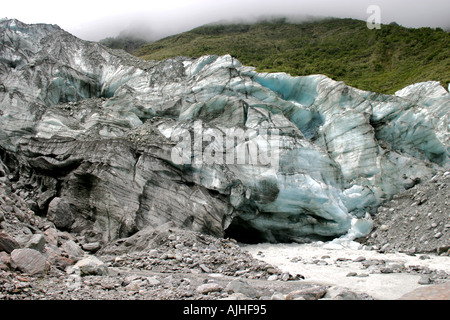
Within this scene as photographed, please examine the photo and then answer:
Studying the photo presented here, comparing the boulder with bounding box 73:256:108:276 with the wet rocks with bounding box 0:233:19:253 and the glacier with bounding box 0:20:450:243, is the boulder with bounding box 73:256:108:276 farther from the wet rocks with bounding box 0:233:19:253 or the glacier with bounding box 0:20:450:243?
the glacier with bounding box 0:20:450:243

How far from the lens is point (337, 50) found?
45188 mm

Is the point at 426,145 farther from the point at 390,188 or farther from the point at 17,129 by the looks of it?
the point at 17,129

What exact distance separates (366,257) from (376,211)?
549cm

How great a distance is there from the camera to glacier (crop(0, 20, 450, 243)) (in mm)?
12898

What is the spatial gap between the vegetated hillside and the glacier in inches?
551

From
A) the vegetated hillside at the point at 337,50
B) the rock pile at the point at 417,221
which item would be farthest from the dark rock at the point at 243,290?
the vegetated hillside at the point at 337,50

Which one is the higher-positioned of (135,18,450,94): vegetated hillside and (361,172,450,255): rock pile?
(135,18,450,94): vegetated hillside

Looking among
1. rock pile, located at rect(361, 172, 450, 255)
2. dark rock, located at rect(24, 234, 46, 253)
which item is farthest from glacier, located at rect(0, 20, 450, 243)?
dark rock, located at rect(24, 234, 46, 253)

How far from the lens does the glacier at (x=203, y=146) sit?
12.9 m

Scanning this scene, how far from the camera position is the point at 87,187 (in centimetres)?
1283

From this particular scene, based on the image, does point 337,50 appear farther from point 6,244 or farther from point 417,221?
point 6,244

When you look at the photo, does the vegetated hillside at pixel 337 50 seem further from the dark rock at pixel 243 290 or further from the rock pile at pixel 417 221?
the dark rock at pixel 243 290

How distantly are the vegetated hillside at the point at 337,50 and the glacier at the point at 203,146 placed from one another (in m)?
14.0

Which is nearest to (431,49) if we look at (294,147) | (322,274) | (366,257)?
(294,147)
